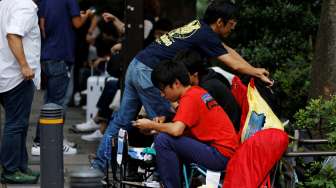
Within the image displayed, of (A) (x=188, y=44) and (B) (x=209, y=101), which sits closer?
(B) (x=209, y=101)

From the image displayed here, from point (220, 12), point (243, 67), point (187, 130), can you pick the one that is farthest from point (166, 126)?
point (220, 12)

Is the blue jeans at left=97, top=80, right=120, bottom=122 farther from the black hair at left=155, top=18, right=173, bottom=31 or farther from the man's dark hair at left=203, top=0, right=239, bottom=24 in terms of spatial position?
the man's dark hair at left=203, top=0, right=239, bottom=24

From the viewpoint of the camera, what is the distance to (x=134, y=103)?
7629mm

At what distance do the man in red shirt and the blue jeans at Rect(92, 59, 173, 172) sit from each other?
2.73ft

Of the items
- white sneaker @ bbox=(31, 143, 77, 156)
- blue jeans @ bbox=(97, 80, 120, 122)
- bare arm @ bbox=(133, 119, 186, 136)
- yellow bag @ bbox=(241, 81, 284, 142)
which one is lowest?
white sneaker @ bbox=(31, 143, 77, 156)

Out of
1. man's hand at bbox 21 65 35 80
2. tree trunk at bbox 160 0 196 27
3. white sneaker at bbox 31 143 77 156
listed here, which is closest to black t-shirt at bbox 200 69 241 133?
man's hand at bbox 21 65 35 80

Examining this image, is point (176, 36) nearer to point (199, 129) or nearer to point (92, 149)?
point (199, 129)

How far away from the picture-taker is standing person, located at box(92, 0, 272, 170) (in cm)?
716

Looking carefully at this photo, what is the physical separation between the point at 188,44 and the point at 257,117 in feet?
3.81

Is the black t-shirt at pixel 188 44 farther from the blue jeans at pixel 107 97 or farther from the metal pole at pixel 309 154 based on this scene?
the blue jeans at pixel 107 97

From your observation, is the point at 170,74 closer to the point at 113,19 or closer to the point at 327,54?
the point at 327,54

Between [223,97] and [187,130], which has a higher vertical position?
[223,97]

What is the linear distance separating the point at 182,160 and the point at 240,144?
1.45 ft

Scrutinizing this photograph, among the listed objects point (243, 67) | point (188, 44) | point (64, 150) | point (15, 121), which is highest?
point (188, 44)
